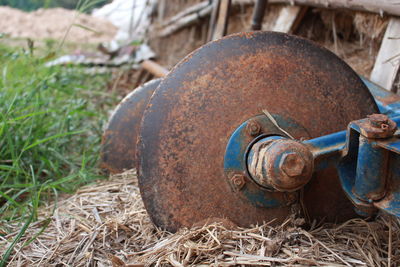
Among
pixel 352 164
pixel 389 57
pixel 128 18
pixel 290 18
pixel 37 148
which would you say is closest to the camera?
pixel 352 164

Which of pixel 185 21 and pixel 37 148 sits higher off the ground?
pixel 185 21

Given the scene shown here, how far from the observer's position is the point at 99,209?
1954 millimetres

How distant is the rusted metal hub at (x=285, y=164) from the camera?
1255 mm

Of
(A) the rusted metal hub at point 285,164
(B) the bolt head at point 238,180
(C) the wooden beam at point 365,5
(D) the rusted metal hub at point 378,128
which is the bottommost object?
(B) the bolt head at point 238,180

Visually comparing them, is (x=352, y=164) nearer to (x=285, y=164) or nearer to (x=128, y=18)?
(x=285, y=164)

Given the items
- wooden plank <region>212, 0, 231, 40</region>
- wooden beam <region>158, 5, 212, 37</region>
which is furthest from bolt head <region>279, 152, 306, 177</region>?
wooden beam <region>158, 5, 212, 37</region>

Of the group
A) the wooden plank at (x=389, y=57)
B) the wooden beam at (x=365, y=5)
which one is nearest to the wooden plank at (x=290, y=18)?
the wooden beam at (x=365, y=5)

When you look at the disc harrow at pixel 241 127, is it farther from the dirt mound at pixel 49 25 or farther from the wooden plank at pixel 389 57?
the dirt mound at pixel 49 25

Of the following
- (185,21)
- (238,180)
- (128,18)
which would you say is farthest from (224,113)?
(128,18)

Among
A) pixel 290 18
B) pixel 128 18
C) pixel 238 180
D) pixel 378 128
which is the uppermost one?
pixel 290 18

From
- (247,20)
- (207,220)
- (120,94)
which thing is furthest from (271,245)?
(120,94)

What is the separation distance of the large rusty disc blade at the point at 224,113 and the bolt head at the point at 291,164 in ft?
0.81

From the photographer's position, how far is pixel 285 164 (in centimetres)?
125

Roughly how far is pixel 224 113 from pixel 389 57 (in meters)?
1.08
